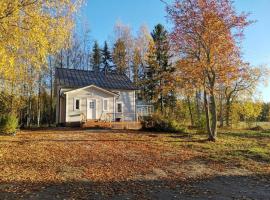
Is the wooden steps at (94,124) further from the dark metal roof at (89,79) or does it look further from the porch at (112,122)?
the dark metal roof at (89,79)

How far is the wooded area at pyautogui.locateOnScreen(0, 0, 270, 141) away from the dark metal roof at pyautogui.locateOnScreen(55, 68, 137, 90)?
4.36 meters

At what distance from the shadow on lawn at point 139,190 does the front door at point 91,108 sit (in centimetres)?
2025

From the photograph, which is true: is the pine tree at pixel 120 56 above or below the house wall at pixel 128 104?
above

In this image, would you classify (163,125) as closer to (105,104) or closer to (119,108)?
(105,104)

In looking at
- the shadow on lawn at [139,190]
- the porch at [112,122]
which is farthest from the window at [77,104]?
the shadow on lawn at [139,190]

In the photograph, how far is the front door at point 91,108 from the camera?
2856cm

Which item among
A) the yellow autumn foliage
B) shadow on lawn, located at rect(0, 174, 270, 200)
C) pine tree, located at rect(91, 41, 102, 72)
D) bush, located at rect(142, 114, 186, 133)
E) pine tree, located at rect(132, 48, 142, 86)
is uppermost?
pine tree, located at rect(91, 41, 102, 72)

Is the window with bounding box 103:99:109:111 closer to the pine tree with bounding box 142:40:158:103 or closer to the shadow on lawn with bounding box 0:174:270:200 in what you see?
the pine tree with bounding box 142:40:158:103

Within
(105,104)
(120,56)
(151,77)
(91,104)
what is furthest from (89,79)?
(120,56)

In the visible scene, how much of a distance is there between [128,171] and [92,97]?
63.0 feet

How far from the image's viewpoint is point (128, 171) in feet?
33.2

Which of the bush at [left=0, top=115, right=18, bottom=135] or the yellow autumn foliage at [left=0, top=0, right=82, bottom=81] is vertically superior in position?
the yellow autumn foliage at [left=0, top=0, right=82, bottom=81]

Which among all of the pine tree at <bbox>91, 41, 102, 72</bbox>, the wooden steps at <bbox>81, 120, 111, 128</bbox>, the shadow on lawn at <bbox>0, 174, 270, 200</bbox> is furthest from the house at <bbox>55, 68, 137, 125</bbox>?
the shadow on lawn at <bbox>0, 174, 270, 200</bbox>

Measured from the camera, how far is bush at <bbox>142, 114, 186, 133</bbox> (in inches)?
915
